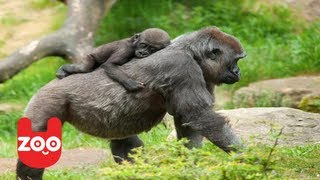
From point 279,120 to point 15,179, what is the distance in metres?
2.81

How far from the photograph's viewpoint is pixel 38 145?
19.3ft

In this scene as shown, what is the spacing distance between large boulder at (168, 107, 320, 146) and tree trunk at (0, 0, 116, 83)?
2.54 m

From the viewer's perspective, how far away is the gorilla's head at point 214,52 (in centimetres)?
661

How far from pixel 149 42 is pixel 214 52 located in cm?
52

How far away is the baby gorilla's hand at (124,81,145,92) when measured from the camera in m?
6.48

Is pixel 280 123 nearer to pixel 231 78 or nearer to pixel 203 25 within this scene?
pixel 231 78

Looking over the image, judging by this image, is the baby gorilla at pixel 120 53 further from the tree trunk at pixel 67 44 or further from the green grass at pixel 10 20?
the green grass at pixel 10 20

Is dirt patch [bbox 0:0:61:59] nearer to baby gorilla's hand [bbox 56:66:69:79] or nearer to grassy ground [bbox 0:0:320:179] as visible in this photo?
grassy ground [bbox 0:0:320:179]

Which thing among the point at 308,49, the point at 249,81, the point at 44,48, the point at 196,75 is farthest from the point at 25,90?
the point at 196,75

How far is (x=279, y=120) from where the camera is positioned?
8.32 m

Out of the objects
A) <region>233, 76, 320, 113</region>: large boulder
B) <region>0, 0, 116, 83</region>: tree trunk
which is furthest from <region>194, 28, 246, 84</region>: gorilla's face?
<region>0, 0, 116, 83</region>: tree trunk

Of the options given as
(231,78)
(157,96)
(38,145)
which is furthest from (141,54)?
(38,145)

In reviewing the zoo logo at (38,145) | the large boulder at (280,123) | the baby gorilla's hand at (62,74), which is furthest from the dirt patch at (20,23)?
the zoo logo at (38,145)

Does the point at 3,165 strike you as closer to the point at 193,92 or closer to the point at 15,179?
the point at 15,179
